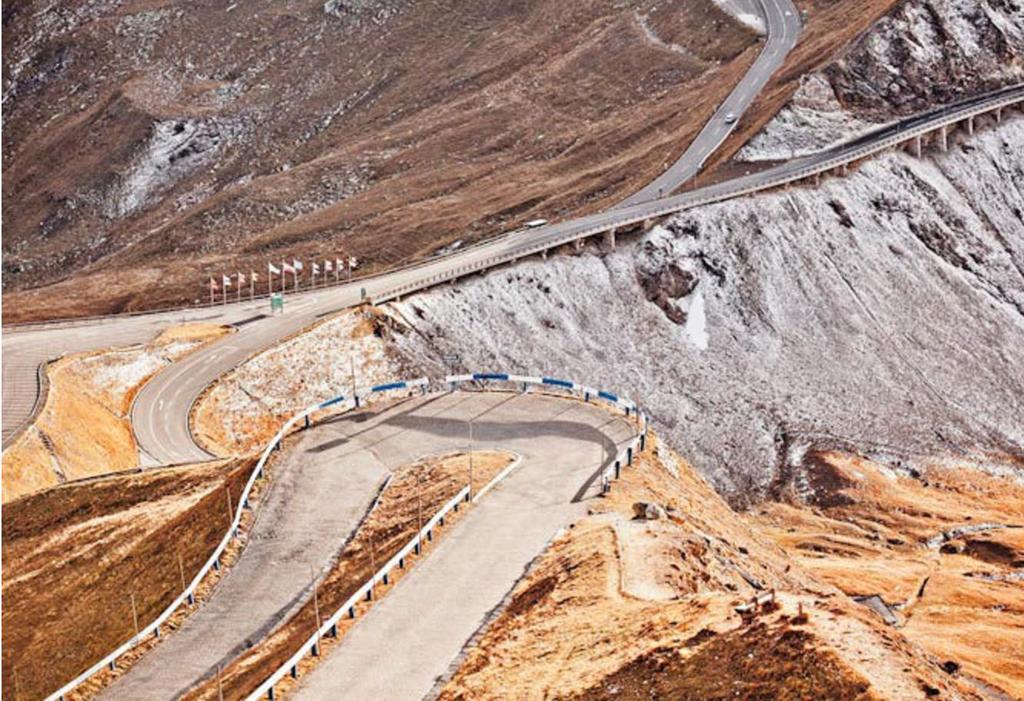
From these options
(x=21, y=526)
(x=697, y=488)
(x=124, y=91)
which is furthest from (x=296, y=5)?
(x=697, y=488)

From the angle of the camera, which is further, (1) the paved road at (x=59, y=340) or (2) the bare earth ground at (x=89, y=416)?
(1) the paved road at (x=59, y=340)

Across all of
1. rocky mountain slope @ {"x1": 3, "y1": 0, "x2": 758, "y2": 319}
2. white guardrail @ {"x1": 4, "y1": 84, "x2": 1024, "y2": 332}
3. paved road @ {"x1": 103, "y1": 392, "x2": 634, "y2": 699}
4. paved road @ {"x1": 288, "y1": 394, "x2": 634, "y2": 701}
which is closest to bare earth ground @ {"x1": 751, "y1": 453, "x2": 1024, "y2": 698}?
paved road @ {"x1": 288, "y1": 394, "x2": 634, "y2": 701}

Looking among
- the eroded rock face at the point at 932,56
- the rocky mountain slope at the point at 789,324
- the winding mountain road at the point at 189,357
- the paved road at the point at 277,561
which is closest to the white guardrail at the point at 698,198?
the winding mountain road at the point at 189,357

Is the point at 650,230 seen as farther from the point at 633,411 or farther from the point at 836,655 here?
the point at 836,655

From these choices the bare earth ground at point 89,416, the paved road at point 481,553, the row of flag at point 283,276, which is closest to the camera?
the paved road at point 481,553

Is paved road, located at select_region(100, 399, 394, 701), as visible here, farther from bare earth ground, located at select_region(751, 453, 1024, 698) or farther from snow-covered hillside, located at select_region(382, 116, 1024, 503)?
snow-covered hillside, located at select_region(382, 116, 1024, 503)

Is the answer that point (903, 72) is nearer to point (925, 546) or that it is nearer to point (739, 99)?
point (739, 99)

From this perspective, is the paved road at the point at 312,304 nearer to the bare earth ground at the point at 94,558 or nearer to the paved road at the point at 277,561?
the bare earth ground at the point at 94,558
